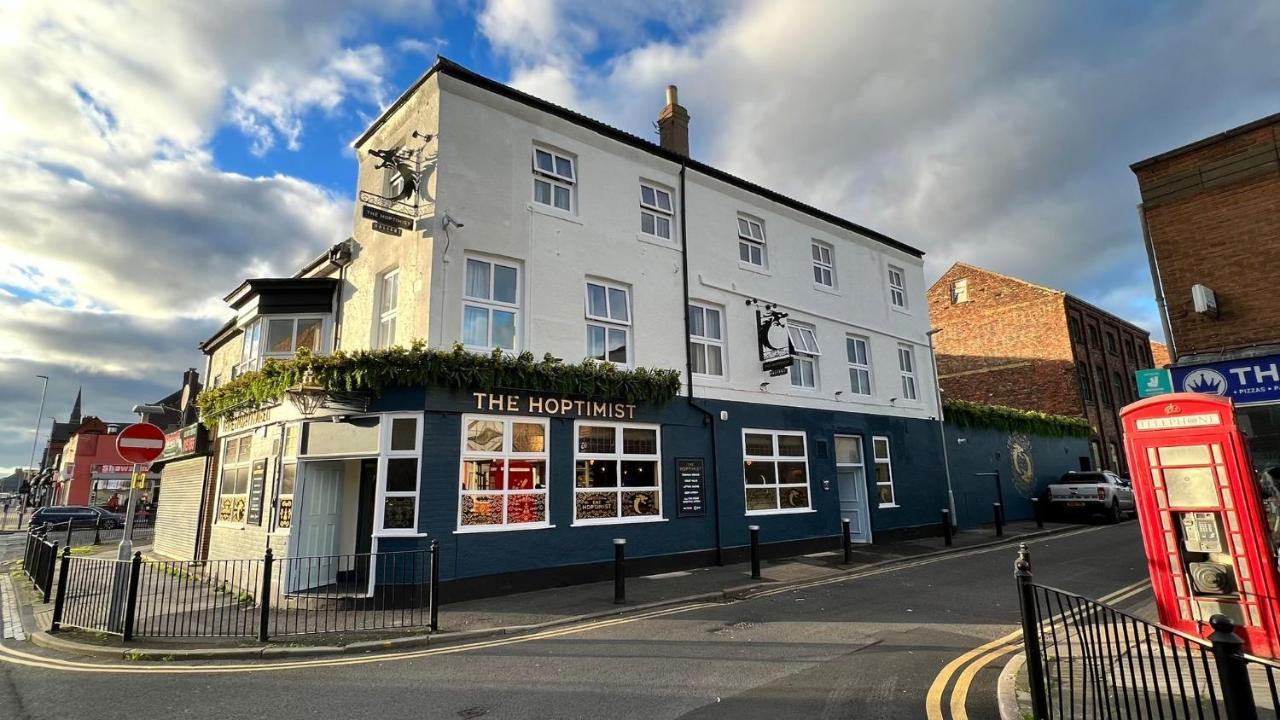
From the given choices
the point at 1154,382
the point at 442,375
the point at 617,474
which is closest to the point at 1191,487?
the point at 1154,382

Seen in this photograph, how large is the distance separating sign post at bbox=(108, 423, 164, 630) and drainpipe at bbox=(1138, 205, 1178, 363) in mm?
16487

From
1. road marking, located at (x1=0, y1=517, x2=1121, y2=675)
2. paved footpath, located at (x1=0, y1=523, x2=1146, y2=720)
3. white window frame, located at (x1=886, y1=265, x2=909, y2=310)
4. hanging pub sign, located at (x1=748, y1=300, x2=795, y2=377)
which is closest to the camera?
paved footpath, located at (x1=0, y1=523, x2=1146, y2=720)

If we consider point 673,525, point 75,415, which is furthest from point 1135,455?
point 75,415

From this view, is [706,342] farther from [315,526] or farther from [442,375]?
[315,526]

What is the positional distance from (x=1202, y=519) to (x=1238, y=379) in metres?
4.85

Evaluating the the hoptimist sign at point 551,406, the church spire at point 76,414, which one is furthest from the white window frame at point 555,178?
the church spire at point 76,414

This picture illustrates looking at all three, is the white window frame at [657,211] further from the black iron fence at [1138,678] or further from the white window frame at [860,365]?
the black iron fence at [1138,678]

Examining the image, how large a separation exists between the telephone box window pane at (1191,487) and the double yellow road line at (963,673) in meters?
1.76

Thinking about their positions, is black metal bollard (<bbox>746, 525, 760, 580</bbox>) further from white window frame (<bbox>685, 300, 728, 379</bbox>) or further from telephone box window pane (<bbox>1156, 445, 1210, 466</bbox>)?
telephone box window pane (<bbox>1156, 445, 1210, 466</bbox>)

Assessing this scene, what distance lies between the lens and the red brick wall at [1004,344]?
30.2m

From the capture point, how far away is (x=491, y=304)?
12.4 m

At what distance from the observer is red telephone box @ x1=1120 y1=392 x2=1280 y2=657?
596 cm

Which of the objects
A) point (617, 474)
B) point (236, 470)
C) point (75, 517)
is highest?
point (236, 470)

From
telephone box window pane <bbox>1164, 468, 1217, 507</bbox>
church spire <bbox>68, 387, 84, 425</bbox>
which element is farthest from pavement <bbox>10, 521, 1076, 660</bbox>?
church spire <bbox>68, 387, 84, 425</bbox>
